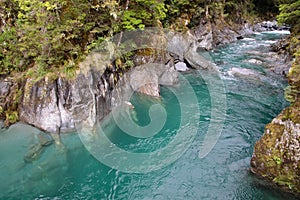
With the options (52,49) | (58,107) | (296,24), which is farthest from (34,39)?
(296,24)

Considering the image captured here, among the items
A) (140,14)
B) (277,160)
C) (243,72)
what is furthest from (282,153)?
(243,72)

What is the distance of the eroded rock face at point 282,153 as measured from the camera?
6.68 metres

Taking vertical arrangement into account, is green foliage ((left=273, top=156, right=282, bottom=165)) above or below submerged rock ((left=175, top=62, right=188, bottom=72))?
below

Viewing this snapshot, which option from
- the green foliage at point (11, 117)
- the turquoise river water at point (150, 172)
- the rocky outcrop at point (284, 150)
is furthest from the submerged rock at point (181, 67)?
the green foliage at point (11, 117)

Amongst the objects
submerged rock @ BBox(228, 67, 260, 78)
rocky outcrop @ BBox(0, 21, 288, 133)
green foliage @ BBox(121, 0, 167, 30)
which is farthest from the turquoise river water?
submerged rock @ BBox(228, 67, 260, 78)

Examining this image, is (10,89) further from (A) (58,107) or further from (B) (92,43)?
(B) (92,43)

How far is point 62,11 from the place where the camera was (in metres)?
10.9

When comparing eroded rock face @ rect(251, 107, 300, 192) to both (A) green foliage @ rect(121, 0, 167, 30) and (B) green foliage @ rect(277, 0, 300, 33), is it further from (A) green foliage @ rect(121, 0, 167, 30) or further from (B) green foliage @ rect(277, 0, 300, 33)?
(B) green foliage @ rect(277, 0, 300, 33)

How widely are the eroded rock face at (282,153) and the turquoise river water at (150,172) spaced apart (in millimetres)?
364

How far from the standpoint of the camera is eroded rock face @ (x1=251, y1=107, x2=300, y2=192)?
21.9 ft

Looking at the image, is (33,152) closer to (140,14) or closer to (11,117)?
(11,117)

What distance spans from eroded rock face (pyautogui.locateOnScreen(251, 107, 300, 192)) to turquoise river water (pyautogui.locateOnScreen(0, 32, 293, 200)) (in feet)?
1.20

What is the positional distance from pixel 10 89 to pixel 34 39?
2.42 metres

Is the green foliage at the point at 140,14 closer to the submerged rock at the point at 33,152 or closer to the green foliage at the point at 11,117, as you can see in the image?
the green foliage at the point at 11,117
